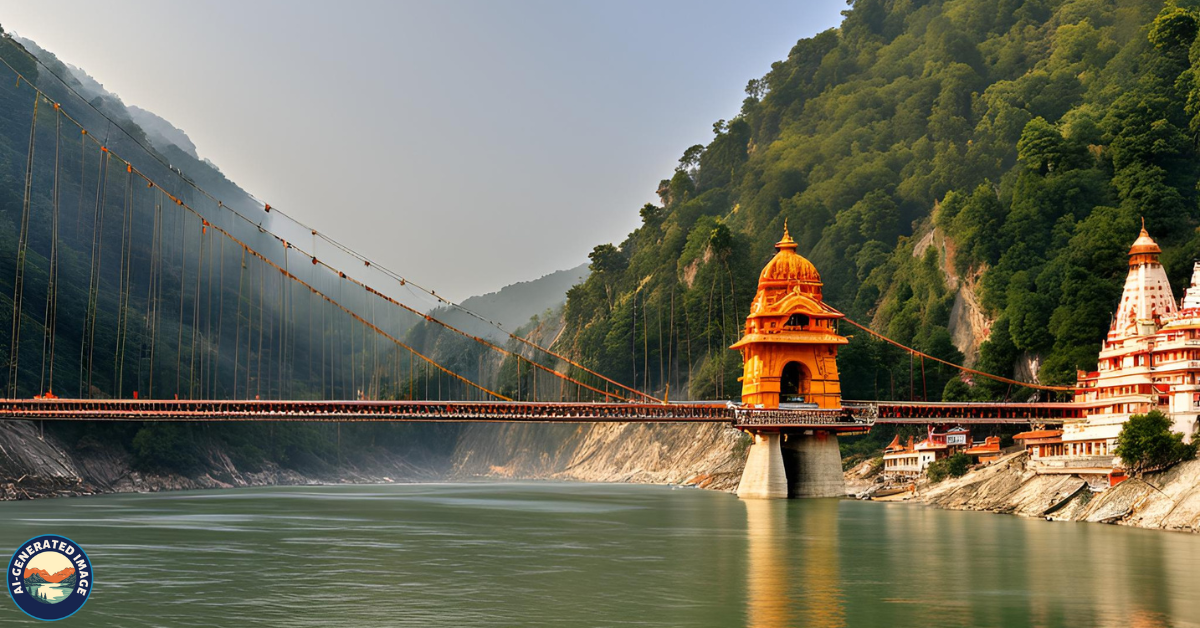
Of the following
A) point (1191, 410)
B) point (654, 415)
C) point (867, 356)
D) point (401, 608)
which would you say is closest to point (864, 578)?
point (401, 608)

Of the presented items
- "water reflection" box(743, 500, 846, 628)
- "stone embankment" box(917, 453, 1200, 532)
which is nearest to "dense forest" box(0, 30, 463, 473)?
"water reflection" box(743, 500, 846, 628)

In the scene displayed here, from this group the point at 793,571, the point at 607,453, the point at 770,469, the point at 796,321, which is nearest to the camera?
the point at 793,571

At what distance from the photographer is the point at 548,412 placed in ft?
268

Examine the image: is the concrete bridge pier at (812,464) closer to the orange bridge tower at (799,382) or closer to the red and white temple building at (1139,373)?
the orange bridge tower at (799,382)

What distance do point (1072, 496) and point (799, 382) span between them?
2296 centimetres

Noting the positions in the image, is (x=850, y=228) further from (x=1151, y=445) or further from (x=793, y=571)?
(x=793, y=571)

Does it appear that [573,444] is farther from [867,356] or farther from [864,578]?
[864,578]

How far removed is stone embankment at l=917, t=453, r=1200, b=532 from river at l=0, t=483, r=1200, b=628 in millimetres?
2295

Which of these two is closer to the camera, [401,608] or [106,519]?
[401,608]

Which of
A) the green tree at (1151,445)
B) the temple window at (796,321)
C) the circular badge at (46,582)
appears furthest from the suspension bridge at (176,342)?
the circular badge at (46,582)

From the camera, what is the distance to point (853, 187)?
13688 cm

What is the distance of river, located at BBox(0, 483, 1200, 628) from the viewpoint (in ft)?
93.6

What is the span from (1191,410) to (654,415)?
36.5 m

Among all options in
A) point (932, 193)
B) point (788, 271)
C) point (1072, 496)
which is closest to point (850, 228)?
point (932, 193)
